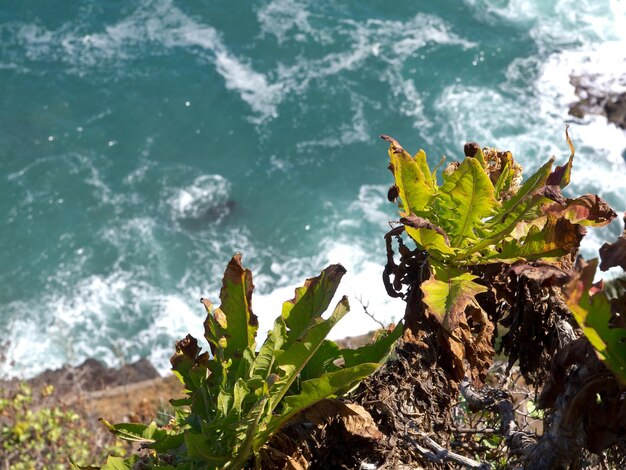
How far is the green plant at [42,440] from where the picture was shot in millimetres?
5457

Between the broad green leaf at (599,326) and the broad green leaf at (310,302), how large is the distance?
67cm

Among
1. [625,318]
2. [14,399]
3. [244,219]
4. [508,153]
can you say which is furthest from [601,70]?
[625,318]

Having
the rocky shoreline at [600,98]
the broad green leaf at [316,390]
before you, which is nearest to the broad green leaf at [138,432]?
the broad green leaf at [316,390]

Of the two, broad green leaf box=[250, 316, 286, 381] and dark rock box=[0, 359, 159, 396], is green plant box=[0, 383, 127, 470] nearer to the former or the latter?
dark rock box=[0, 359, 159, 396]

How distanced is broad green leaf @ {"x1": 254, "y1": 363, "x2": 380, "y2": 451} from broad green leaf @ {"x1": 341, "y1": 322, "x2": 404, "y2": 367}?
14cm

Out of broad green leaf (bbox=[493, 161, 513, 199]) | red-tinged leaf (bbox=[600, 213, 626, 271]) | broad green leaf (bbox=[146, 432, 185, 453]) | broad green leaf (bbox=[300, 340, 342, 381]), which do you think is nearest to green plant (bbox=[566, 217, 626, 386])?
red-tinged leaf (bbox=[600, 213, 626, 271])

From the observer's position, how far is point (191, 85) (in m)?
13.3

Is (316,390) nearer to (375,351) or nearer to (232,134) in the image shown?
(375,351)

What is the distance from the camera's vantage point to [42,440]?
550cm

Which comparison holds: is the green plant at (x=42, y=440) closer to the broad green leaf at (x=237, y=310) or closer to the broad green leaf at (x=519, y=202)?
the broad green leaf at (x=237, y=310)

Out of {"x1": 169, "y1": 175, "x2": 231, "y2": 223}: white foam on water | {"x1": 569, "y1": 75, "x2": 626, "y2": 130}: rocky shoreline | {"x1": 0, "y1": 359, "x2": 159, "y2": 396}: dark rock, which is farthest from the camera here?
{"x1": 569, "y1": 75, "x2": 626, "y2": 130}: rocky shoreline

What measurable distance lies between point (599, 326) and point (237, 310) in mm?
1028

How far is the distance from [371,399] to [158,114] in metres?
11.3

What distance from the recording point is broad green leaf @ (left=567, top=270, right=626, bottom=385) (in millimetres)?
1441
